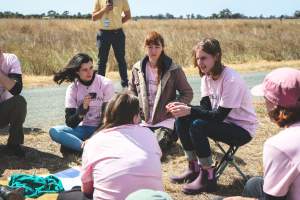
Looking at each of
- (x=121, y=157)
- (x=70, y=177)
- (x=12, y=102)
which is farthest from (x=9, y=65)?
(x=121, y=157)

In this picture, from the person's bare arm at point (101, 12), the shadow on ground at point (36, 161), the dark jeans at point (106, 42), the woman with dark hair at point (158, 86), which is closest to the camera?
the shadow on ground at point (36, 161)

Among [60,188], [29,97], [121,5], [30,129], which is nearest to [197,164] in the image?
[60,188]

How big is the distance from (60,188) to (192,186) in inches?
47.0

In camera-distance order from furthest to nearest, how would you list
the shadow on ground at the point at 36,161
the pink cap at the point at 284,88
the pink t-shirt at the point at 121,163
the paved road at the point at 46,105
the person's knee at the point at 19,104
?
the paved road at the point at 46,105 < the person's knee at the point at 19,104 < the shadow on ground at the point at 36,161 < the pink t-shirt at the point at 121,163 < the pink cap at the point at 284,88

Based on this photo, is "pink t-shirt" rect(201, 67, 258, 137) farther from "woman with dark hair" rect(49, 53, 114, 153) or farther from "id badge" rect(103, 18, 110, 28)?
"id badge" rect(103, 18, 110, 28)

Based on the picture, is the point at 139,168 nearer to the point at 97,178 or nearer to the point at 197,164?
the point at 97,178

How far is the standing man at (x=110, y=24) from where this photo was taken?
28.8ft

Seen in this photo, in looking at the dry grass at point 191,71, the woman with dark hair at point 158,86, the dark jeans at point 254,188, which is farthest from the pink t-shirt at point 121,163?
the dry grass at point 191,71

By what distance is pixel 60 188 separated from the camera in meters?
4.64

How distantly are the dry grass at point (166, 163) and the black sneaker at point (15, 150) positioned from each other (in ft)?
0.25

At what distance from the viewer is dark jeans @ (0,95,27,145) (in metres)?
5.61

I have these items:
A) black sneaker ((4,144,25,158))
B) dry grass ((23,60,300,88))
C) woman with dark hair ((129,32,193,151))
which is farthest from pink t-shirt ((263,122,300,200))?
dry grass ((23,60,300,88))

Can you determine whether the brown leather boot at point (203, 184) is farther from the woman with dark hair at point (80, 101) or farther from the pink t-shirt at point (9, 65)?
the pink t-shirt at point (9, 65)

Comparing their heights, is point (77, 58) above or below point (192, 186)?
above
